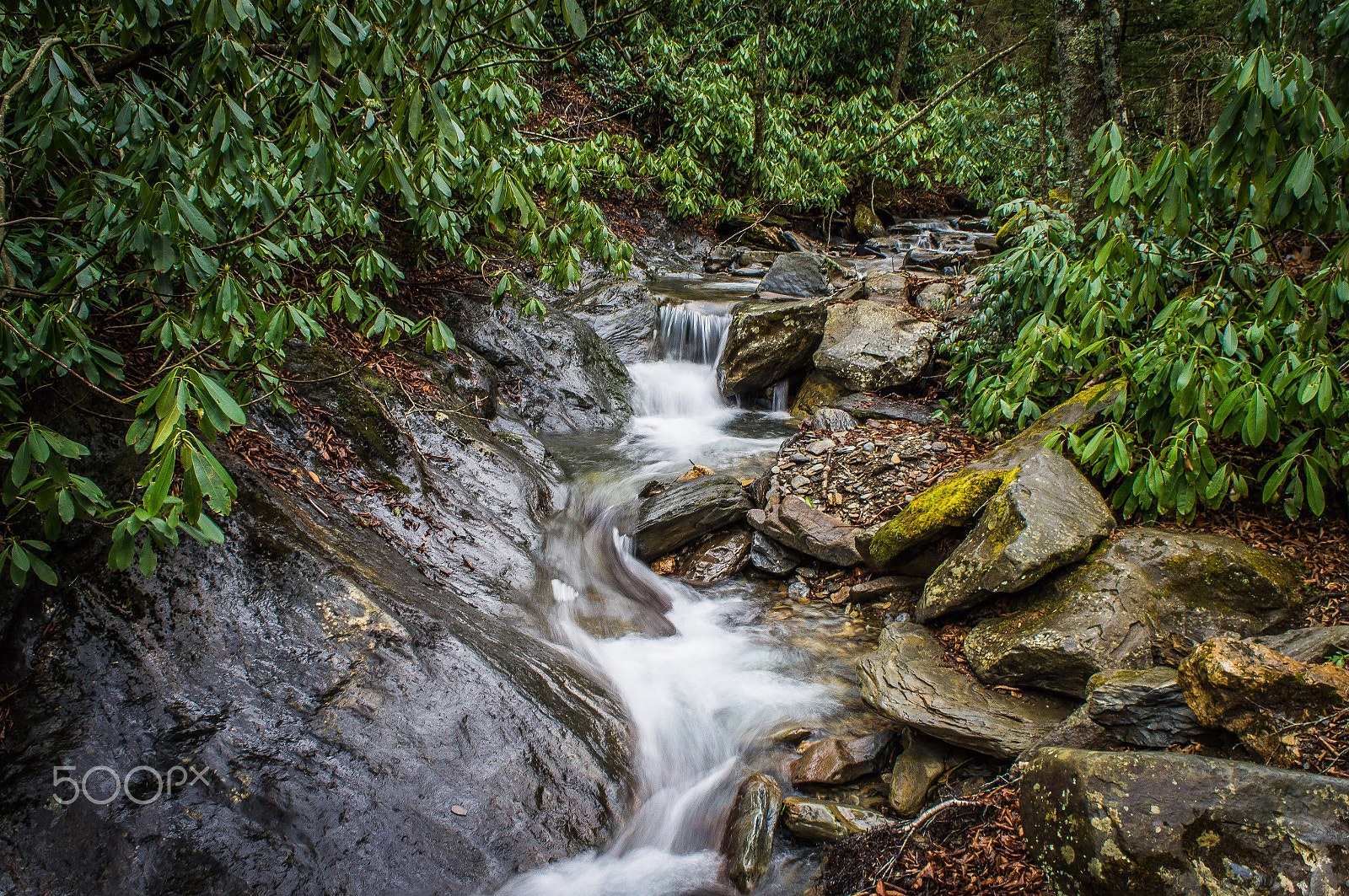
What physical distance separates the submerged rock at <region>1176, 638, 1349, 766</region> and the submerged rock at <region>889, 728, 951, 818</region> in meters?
1.17

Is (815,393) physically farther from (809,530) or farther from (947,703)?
(947,703)

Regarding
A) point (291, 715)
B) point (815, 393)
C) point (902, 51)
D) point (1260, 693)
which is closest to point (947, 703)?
point (1260, 693)

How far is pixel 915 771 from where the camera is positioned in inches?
134

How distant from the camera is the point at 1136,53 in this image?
1088 centimetres

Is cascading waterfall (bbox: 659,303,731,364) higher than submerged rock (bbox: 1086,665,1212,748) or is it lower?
higher

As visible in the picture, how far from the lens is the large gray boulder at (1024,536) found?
12.3 feet

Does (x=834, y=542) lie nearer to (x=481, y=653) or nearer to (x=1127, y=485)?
(x=1127, y=485)

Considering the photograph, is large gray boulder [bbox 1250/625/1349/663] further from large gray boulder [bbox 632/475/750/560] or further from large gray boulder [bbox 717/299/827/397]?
large gray boulder [bbox 717/299/827/397]

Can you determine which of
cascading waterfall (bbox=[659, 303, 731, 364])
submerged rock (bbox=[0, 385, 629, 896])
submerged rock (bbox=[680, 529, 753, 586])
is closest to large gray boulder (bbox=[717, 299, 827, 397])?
cascading waterfall (bbox=[659, 303, 731, 364])

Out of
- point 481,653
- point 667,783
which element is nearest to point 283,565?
point 481,653

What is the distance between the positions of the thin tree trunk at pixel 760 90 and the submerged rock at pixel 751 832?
1386 cm

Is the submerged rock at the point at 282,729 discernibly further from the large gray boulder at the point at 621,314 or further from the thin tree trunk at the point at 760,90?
the thin tree trunk at the point at 760,90

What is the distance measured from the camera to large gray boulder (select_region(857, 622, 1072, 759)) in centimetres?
326

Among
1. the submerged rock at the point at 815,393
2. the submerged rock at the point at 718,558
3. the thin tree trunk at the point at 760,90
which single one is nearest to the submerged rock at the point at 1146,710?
the submerged rock at the point at 718,558
